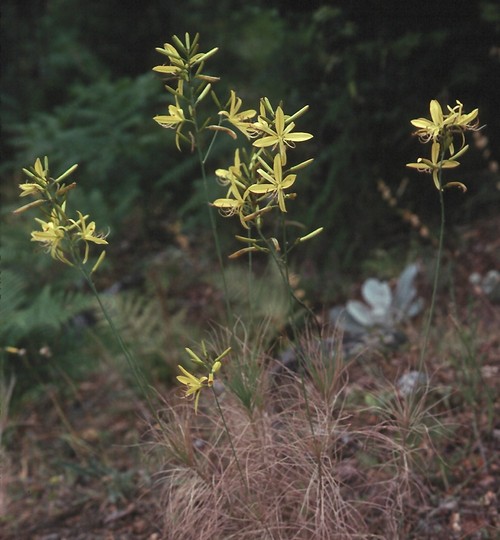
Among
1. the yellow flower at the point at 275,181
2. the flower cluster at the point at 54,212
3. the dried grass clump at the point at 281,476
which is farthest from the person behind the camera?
the dried grass clump at the point at 281,476

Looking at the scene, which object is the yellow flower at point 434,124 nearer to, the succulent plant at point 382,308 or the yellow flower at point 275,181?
the yellow flower at point 275,181

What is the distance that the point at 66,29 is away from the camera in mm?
7301

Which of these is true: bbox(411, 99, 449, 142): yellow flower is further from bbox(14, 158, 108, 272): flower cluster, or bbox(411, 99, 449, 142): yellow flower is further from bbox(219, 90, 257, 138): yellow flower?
bbox(14, 158, 108, 272): flower cluster

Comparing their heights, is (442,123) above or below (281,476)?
above

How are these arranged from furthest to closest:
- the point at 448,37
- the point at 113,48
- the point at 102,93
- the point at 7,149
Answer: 1. the point at 7,149
2. the point at 113,48
3. the point at 102,93
4. the point at 448,37

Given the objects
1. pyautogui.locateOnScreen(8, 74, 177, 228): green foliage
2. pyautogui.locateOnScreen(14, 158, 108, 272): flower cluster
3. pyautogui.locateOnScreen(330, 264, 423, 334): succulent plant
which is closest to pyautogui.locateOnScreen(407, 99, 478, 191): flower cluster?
pyautogui.locateOnScreen(14, 158, 108, 272): flower cluster

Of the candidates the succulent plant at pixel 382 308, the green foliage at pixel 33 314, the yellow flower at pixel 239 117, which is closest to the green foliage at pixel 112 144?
the green foliage at pixel 33 314

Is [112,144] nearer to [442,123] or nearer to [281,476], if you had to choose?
[281,476]

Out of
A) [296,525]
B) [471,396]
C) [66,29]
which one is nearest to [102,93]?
[66,29]

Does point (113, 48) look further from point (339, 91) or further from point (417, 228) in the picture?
point (417, 228)

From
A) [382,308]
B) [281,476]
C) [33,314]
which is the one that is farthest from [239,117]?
[33,314]

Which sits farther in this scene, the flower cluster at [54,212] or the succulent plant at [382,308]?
the succulent plant at [382,308]

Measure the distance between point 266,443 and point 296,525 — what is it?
0.83 ft

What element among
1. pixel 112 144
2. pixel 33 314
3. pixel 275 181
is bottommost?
pixel 112 144
